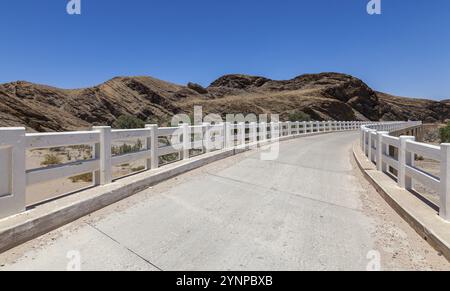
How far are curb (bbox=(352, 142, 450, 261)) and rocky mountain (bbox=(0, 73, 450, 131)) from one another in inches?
1301

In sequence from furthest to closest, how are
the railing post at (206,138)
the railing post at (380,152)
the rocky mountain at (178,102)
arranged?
the rocky mountain at (178,102)
the railing post at (206,138)
the railing post at (380,152)

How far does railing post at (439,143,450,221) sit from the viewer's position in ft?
17.7

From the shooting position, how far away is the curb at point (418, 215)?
188 inches

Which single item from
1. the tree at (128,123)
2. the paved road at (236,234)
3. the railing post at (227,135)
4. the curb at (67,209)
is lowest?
the paved road at (236,234)

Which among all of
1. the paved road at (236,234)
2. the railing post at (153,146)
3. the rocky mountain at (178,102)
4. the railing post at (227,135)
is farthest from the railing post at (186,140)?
the rocky mountain at (178,102)

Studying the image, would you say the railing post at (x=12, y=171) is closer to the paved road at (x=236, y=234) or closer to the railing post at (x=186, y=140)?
the paved road at (x=236, y=234)

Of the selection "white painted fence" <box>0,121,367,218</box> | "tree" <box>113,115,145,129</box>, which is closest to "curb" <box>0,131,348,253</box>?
"white painted fence" <box>0,121,367,218</box>

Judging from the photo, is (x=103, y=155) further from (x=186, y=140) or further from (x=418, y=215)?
(x=418, y=215)

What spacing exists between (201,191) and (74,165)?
258 cm

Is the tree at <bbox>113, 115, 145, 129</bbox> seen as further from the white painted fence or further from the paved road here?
the paved road

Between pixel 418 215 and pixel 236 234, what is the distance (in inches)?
109

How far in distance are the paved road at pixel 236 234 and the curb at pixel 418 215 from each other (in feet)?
0.43

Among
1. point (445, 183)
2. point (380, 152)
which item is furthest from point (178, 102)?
point (445, 183)
